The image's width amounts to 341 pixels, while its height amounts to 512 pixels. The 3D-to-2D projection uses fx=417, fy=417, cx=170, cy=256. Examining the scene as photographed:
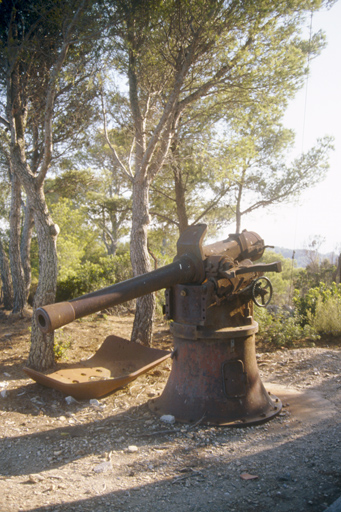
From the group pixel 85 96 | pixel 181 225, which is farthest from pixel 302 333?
pixel 181 225

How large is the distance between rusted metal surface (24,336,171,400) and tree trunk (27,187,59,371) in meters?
0.38

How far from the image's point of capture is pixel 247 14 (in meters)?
6.58

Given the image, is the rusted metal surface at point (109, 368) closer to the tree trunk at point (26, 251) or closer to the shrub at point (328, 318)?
the shrub at point (328, 318)

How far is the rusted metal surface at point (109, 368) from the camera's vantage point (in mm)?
4734

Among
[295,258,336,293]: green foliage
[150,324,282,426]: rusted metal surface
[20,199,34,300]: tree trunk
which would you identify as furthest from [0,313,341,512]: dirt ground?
[295,258,336,293]: green foliage

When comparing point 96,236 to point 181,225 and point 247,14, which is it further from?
point 247,14

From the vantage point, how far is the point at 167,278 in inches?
149

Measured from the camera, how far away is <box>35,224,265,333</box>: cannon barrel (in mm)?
3090

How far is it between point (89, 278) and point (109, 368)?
17.7 ft

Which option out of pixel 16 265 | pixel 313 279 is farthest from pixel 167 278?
pixel 313 279

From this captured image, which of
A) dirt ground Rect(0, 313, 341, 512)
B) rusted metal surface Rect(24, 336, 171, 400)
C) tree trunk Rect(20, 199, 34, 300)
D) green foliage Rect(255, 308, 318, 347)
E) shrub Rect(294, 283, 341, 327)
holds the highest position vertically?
tree trunk Rect(20, 199, 34, 300)

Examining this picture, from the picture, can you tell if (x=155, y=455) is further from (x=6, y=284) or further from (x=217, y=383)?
(x=6, y=284)

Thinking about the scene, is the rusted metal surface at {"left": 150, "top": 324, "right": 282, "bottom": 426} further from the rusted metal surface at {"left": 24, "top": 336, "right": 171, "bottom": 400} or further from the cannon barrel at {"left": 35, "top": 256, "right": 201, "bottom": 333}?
the rusted metal surface at {"left": 24, "top": 336, "right": 171, "bottom": 400}

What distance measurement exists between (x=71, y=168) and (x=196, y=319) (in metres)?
10.2
